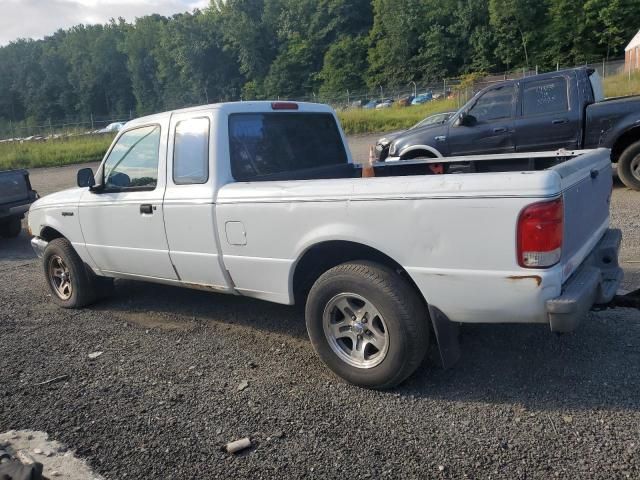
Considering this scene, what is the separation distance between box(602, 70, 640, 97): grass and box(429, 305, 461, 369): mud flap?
2261cm

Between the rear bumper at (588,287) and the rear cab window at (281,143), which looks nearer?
the rear bumper at (588,287)

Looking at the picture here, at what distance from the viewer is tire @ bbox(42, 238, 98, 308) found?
554 centimetres

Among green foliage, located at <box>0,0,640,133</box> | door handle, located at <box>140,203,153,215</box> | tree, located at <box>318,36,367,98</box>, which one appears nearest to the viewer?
door handle, located at <box>140,203,153,215</box>

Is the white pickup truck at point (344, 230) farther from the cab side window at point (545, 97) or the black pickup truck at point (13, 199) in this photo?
the black pickup truck at point (13, 199)

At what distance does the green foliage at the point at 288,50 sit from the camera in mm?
63406

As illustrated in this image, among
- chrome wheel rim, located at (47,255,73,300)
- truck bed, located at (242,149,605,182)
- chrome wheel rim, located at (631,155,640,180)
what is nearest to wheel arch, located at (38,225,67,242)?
chrome wheel rim, located at (47,255,73,300)

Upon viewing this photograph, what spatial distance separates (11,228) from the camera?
1044cm

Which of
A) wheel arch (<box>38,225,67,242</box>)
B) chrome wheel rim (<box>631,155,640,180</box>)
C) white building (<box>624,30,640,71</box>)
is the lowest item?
chrome wheel rim (<box>631,155,640,180</box>)

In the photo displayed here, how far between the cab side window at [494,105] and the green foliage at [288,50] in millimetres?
52271

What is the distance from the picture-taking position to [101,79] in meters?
106

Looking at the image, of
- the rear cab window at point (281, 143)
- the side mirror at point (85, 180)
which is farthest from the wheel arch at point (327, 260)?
the side mirror at point (85, 180)

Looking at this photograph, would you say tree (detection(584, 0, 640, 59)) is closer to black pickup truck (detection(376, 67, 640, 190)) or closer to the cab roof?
black pickup truck (detection(376, 67, 640, 190))

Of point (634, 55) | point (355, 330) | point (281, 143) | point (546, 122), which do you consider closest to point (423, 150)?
point (546, 122)

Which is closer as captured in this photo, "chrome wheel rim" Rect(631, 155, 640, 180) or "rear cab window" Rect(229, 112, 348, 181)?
Result: "rear cab window" Rect(229, 112, 348, 181)
